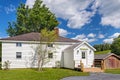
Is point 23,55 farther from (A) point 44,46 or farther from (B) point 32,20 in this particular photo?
(B) point 32,20

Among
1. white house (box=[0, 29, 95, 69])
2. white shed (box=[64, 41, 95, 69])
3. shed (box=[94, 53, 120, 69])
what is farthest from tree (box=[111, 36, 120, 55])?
white house (box=[0, 29, 95, 69])

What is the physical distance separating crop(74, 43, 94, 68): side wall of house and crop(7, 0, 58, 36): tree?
20.8 metres

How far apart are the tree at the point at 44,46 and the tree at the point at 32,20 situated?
18.1m

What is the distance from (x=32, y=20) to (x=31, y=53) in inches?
756

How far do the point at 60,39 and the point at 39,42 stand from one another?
4.26m

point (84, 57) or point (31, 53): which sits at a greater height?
point (31, 53)

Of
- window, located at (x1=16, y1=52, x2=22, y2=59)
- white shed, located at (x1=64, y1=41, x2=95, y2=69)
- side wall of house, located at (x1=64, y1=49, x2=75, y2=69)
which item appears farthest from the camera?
window, located at (x1=16, y1=52, x2=22, y2=59)

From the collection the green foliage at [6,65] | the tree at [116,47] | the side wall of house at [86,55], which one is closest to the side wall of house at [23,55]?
the green foliage at [6,65]

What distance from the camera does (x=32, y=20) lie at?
5031 centimetres

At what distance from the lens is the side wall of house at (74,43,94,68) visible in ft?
102

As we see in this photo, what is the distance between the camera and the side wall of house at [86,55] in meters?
31.2

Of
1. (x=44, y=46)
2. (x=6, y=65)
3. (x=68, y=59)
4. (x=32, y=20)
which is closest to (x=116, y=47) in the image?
(x=32, y=20)

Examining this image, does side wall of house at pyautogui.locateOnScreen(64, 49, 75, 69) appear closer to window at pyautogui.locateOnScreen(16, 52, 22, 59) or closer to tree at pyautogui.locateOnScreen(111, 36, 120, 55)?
window at pyautogui.locateOnScreen(16, 52, 22, 59)

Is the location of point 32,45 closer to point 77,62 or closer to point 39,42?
point 39,42
